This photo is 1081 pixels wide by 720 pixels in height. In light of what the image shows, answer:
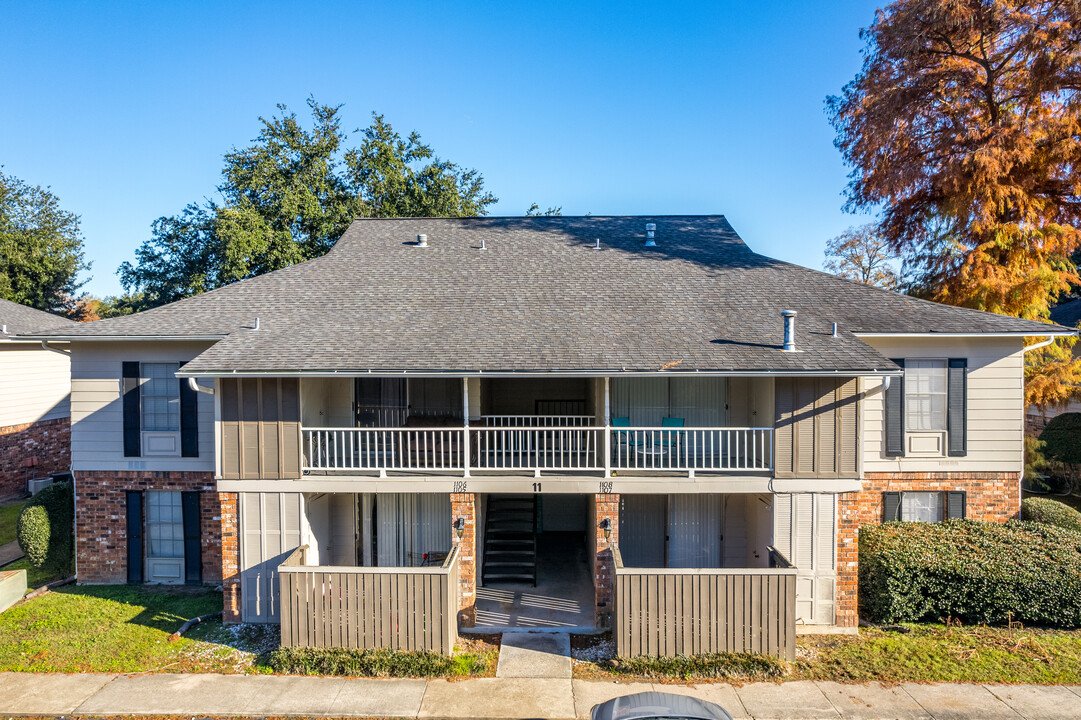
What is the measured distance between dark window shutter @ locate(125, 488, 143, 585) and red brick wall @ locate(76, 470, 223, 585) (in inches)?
3.6

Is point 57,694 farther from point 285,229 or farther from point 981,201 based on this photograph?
point 981,201

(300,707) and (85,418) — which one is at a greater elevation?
(85,418)

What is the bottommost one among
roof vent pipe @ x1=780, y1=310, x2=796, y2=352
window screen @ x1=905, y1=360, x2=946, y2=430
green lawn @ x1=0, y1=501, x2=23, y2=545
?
green lawn @ x1=0, y1=501, x2=23, y2=545

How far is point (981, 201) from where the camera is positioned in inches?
576

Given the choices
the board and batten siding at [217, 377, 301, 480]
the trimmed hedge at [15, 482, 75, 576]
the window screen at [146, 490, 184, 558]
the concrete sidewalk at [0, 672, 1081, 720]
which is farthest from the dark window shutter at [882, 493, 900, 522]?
the trimmed hedge at [15, 482, 75, 576]

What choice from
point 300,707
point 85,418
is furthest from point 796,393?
point 85,418

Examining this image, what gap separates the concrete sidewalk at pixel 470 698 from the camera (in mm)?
7652

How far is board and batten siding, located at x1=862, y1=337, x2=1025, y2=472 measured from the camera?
11914 millimetres

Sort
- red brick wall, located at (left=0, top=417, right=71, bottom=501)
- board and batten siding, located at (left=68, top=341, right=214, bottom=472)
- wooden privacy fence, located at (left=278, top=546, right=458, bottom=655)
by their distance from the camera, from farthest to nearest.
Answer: red brick wall, located at (left=0, top=417, right=71, bottom=501) → board and batten siding, located at (left=68, top=341, right=214, bottom=472) → wooden privacy fence, located at (left=278, top=546, right=458, bottom=655)

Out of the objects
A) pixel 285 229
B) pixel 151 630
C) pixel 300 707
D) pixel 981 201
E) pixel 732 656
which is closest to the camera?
pixel 300 707

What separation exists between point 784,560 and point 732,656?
5.70 ft

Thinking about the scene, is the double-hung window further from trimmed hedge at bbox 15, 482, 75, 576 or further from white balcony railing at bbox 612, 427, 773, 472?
white balcony railing at bbox 612, 427, 773, 472

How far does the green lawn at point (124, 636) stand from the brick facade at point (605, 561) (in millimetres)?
5457

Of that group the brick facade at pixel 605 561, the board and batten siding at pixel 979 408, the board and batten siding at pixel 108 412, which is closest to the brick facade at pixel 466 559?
the brick facade at pixel 605 561
